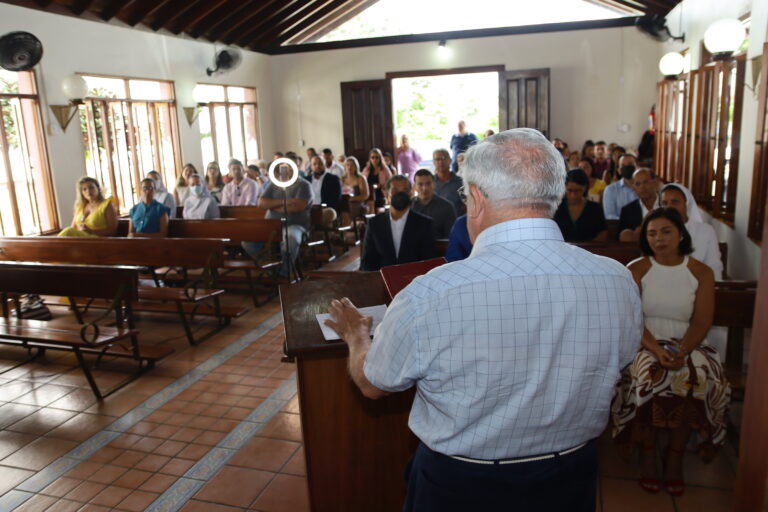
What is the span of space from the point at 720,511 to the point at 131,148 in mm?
9609

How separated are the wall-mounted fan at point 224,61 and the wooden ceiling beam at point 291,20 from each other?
0.84 meters

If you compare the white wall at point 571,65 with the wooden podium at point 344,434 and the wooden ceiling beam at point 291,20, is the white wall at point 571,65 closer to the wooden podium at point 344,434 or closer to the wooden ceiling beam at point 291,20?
the wooden ceiling beam at point 291,20

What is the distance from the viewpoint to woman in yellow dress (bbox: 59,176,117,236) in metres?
6.71

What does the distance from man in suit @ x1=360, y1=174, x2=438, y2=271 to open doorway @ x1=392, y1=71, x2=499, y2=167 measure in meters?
17.2

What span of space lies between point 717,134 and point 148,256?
20.7ft

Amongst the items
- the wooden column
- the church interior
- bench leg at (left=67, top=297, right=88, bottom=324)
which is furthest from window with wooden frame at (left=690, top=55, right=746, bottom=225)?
bench leg at (left=67, top=297, right=88, bottom=324)

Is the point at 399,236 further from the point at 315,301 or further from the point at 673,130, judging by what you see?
the point at 673,130

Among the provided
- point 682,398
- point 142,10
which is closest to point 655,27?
point 142,10

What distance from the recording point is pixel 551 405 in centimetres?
135

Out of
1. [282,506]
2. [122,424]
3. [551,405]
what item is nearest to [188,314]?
[122,424]

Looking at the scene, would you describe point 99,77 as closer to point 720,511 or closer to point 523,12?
point 523,12

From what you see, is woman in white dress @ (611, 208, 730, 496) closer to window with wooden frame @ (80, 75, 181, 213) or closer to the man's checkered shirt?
the man's checkered shirt

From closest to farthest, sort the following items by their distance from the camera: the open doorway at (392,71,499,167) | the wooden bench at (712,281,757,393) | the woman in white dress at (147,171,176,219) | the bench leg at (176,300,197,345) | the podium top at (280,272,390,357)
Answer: the podium top at (280,272,390,357) < the wooden bench at (712,281,757,393) < the bench leg at (176,300,197,345) < the woman in white dress at (147,171,176,219) < the open doorway at (392,71,499,167)

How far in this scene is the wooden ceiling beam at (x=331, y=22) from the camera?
13.8 meters
